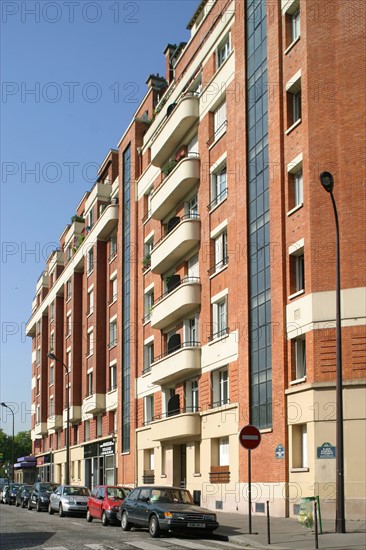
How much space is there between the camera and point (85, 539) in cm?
2250

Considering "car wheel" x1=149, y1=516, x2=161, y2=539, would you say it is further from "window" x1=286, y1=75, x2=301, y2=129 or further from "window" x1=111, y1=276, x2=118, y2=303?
"window" x1=111, y1=276, x2=118, y2=303

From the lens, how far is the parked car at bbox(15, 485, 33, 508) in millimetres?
47856

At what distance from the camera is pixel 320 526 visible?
22.2 meters

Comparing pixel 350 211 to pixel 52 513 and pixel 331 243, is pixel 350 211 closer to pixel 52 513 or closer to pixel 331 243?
pixel 331 243

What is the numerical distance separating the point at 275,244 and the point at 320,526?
10879mm

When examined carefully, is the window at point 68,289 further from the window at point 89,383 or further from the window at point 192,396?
the window at point 192,396

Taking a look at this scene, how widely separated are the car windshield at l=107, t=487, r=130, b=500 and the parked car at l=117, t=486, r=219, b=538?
10.1ft

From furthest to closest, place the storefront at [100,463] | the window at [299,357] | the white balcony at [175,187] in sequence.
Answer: the storefront at [100,463], the white balcony at [175,187], the window at [299,357]

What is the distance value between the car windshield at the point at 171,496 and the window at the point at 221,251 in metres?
12.2

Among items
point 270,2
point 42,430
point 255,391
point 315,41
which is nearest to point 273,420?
point 255,391

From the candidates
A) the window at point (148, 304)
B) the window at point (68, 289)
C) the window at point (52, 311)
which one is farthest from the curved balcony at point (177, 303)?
the window at point (52, 311)

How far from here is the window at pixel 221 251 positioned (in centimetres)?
3574

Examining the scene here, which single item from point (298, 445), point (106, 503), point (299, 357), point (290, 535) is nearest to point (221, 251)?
point (299, 357)

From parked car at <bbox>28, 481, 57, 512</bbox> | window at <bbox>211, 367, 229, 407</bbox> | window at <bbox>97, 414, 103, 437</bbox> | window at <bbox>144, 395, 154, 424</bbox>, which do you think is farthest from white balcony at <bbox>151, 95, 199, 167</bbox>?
window at <bbox>97, 414, 103, 437</bbox>
